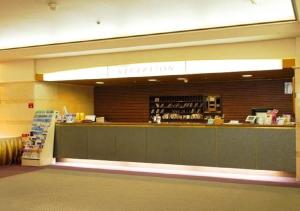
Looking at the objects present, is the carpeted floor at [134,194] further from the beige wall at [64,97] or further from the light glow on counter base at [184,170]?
the beige wall at [64,97]

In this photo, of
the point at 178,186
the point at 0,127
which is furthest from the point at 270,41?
the point at 0,127

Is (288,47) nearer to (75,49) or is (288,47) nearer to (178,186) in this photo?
(178,186)

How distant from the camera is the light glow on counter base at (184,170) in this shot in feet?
24.6

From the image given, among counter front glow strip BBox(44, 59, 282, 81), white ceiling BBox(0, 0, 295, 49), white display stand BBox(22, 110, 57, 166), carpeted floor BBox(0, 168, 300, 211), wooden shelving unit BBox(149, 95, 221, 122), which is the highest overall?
white ceiling BBox(0, 0, 295, 49)

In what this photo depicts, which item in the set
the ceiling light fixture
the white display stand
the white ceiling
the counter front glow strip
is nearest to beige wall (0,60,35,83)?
the counter front glow strip

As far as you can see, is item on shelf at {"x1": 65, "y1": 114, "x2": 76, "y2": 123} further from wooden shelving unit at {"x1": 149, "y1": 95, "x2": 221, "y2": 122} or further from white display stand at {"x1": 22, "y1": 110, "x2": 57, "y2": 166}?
wooden shelving unit at {"x1": 149, "y1": 95, "x2": 221, "y2": 122}

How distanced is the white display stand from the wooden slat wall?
3.10m

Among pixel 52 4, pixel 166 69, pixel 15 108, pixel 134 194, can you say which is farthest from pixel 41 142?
pixel 52 4

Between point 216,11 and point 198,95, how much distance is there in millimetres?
4877

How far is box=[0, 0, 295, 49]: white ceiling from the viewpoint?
20.4 feet

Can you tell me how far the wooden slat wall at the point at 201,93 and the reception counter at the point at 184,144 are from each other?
3.02m

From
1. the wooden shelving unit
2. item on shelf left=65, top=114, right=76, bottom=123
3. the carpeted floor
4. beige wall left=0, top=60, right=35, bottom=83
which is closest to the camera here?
the carpeted floor

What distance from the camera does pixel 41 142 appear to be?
30.9 ft

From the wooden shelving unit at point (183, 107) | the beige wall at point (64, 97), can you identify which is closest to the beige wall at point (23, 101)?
the beige wall at point (64, 97)
